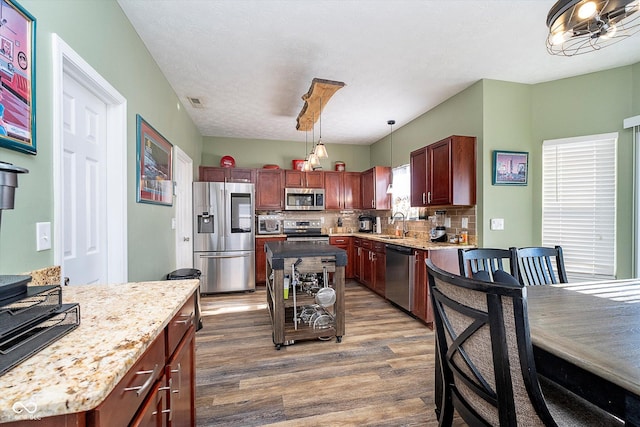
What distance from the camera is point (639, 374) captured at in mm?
777

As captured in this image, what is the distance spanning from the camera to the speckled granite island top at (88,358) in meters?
0.50

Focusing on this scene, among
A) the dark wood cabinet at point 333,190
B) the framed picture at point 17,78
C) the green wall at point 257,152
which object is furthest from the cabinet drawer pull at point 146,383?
the green wall at point 257,152

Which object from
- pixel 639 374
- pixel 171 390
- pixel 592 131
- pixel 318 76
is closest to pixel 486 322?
pixel 639 374

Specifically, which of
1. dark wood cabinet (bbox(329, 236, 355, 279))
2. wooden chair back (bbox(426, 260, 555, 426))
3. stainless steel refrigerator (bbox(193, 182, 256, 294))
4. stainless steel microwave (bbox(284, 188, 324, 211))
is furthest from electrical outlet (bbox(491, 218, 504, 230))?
stainless steel refrigerator (bbox(193, 182, 256, 294))

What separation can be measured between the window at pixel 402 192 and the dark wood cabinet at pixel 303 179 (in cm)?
143

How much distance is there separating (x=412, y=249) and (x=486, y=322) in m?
2.33

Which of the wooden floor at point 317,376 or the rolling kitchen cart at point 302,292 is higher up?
the rolling kitchen cart at point 302,292

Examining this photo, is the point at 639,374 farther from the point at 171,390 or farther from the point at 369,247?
the point at 369,247

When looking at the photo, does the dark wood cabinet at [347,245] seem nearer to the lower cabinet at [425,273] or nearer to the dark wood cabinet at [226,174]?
the dark wood cabinet at [226,174]

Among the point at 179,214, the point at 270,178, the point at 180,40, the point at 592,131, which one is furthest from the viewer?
the point at 270,178

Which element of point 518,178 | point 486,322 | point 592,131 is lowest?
point 486,322

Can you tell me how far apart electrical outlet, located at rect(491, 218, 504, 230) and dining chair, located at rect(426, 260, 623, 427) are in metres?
2.11

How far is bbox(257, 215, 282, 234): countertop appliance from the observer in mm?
4891

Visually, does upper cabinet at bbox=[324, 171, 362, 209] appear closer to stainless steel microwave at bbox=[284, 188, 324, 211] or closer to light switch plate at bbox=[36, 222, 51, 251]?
stainless steel microwave at bbox=[284, 188, 324, 211]
